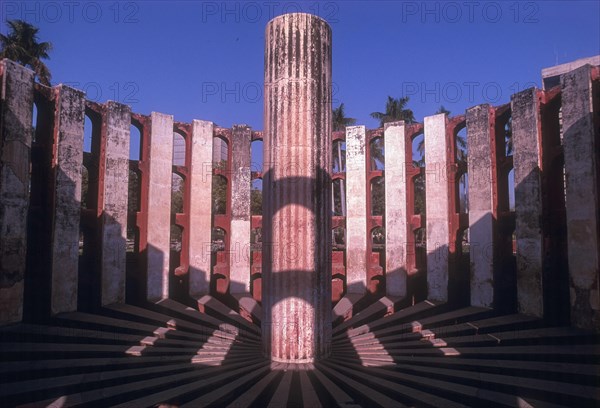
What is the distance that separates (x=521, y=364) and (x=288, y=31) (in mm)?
8696

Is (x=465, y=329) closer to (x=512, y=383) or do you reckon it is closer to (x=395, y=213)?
(x=512, y=383)

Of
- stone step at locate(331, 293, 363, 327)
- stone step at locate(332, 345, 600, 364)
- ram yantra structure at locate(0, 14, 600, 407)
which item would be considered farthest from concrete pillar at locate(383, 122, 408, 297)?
stone step at locate(332, 345, 600, 364)

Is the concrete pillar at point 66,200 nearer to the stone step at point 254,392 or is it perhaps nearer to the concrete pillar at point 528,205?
the stone step at point 254,392

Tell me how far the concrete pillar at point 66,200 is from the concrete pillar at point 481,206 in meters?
12.9

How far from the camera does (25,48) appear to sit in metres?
24.8

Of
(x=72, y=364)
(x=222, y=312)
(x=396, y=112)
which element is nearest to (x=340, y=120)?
(x=396, y=112)

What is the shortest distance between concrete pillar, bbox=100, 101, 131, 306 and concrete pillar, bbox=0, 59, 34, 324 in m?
2.83

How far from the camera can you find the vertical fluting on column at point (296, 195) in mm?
9656

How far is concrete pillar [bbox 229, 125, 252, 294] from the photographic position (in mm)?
17359

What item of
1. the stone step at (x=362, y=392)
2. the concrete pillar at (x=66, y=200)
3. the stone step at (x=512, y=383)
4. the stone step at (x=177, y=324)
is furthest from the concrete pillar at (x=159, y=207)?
the stone step at (x=512, y=383)

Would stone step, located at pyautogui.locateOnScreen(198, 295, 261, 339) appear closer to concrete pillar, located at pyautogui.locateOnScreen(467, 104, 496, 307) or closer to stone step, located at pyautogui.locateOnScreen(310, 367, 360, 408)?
stone step, located at pyautogui.locateOnScreen(310, 367, 360, 408)

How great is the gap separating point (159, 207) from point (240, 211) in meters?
3.13

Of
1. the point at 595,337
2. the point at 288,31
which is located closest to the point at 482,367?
the point at 595,337

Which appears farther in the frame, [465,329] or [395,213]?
[395,213]
